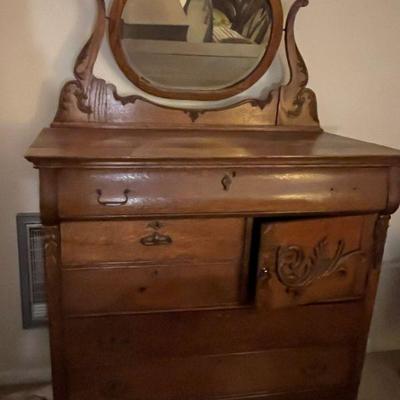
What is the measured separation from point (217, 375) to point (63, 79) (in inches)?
42.1

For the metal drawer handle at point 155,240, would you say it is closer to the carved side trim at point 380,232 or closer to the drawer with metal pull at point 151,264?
the drawer with metal pull at point 151,264

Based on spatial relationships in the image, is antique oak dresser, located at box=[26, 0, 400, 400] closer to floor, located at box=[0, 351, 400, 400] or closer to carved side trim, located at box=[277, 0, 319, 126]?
carved side trim, located at box=[277, 0, 319, 126]

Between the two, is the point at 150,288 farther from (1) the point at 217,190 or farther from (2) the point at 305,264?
(2) the point at 305,264

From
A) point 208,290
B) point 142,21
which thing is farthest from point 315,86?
point 208,290

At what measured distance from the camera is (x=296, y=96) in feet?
5.28

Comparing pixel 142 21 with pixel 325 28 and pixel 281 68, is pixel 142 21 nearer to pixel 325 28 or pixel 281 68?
pixel 281 68

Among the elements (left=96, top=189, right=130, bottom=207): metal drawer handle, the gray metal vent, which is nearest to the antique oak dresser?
(left=96, top=189, right=130, bottom=207): metal drawer handle

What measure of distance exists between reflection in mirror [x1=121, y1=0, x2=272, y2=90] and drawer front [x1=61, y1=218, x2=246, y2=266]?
56 cm

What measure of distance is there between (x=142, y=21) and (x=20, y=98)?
475mm

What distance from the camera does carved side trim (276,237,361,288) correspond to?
123cm

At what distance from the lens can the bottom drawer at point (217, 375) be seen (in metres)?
1.30

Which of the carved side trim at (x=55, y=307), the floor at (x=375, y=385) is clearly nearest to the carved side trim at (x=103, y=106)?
the carved side trim at (x=55, y=307)

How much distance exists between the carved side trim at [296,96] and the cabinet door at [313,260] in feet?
1.60

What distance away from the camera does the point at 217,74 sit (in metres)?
1.55
